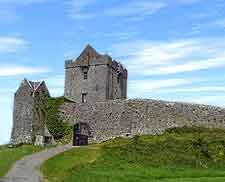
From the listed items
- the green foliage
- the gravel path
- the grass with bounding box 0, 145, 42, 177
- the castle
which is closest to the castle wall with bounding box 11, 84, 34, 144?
the castle

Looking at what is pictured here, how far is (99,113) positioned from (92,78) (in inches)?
374

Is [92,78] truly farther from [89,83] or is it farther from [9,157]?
[9,157]

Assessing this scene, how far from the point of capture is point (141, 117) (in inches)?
2472

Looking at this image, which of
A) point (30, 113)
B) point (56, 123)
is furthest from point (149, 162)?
point (30, 113)

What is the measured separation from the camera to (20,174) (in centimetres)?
3509

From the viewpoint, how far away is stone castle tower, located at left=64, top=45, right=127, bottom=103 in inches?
2840

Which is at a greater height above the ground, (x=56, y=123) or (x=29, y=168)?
(x=56, y=123)

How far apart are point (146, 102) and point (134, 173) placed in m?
31.0

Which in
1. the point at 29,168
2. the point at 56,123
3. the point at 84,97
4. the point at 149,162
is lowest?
the point at 29,168

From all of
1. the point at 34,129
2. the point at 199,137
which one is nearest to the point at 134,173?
the point at 199,137

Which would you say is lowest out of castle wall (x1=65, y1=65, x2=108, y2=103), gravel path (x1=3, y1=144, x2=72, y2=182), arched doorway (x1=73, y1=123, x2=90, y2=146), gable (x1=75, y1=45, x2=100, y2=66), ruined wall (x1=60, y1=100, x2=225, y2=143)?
gravel path (x1=3, y1=144, x2=72, y2=182)

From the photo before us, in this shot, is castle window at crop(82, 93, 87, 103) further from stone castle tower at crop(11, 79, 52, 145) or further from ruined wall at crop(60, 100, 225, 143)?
ruined wall at crop(60, 100, 225, 143)

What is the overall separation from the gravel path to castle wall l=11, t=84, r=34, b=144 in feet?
50.7

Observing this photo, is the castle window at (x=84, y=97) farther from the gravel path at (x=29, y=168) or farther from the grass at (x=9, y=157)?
the gravel path at (x=29, y=168)
